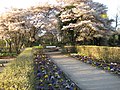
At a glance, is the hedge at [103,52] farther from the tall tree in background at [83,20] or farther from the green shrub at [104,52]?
the tall tree in background at [83,20]

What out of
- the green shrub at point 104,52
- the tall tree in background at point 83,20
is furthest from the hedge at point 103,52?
the tall tree in background at point 83,20


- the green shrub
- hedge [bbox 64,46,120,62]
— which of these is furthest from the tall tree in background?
the green shrub

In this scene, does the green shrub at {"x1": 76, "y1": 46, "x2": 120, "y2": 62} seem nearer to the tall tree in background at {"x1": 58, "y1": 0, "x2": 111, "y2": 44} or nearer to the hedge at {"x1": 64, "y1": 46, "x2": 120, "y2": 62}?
the hedge at {"x1": 64, "y1": 46, "x2": 120, "y2": 62}

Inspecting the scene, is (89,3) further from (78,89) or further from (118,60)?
(78,89)

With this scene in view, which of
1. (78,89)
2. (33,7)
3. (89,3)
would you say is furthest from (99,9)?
(78,89)

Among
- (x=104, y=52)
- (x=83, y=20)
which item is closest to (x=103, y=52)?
(x=104, y=52)

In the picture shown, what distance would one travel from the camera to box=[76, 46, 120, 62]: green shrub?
13.1 metres

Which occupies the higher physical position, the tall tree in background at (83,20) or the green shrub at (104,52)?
the tall tree in background at (83,20)

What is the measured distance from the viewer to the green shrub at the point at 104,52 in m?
13.1

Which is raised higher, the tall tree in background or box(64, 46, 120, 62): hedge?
the tall tree in background

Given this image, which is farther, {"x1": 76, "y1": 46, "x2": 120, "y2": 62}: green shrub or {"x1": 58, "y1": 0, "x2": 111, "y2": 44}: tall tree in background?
{"x1": 58, "y1": 0, "x2": 111, "y2": 44}: tall tree in background

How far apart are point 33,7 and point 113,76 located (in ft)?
71.2

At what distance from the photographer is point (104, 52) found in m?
14.7

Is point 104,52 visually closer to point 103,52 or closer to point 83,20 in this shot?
point 103,52
